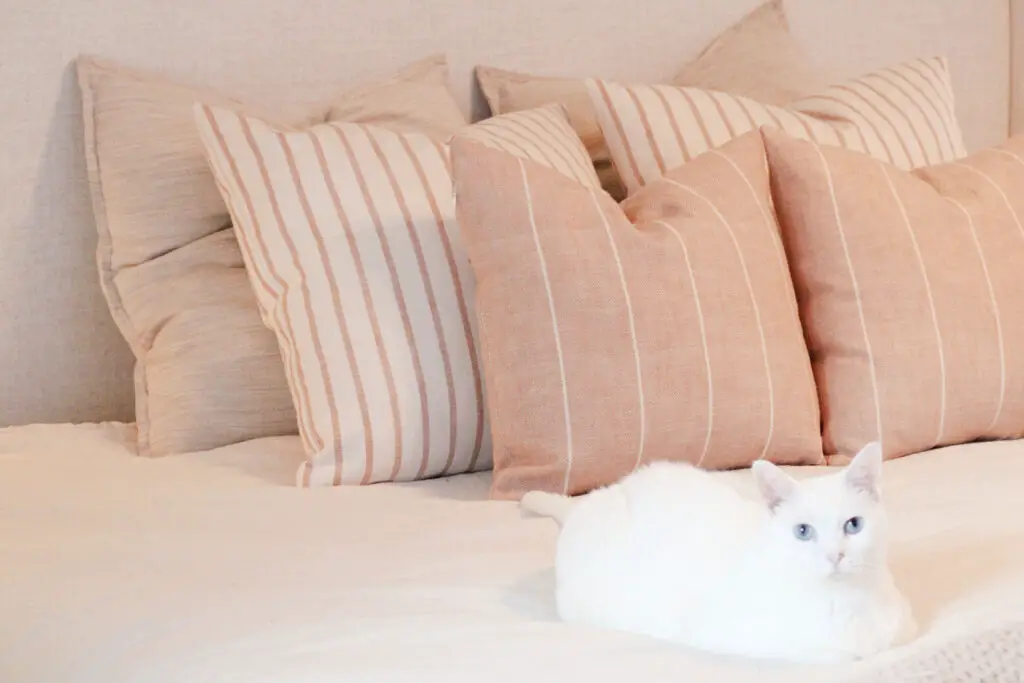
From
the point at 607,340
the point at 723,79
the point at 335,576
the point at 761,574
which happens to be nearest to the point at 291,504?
the point at 335,576

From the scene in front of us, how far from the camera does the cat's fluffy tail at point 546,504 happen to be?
1.21 m

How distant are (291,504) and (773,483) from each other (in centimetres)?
62

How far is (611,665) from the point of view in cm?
87

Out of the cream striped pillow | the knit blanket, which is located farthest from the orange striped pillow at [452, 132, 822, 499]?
the knit blanket

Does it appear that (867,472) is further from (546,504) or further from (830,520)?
(546,504)

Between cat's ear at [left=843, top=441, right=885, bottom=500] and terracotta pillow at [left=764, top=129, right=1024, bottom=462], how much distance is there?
587 mm

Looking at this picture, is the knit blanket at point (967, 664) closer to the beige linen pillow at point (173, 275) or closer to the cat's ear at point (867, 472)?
the cat's ear at point (867, 472)

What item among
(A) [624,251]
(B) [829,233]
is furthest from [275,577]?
(B) [829,233]

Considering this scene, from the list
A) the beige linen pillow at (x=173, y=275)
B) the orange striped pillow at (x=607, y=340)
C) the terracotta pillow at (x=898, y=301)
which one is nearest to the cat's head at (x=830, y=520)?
the orange striped pillow at (x=607, y=340)

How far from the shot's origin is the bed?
0.92 m

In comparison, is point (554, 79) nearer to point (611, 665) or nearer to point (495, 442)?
point (495, 442)

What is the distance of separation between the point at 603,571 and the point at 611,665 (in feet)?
0.37

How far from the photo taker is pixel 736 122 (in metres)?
1.73

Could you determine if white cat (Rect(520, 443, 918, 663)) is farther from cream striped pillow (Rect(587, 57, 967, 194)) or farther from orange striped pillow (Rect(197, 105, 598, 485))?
cream striped pillow (Rect(587, 57, 967, 194))
